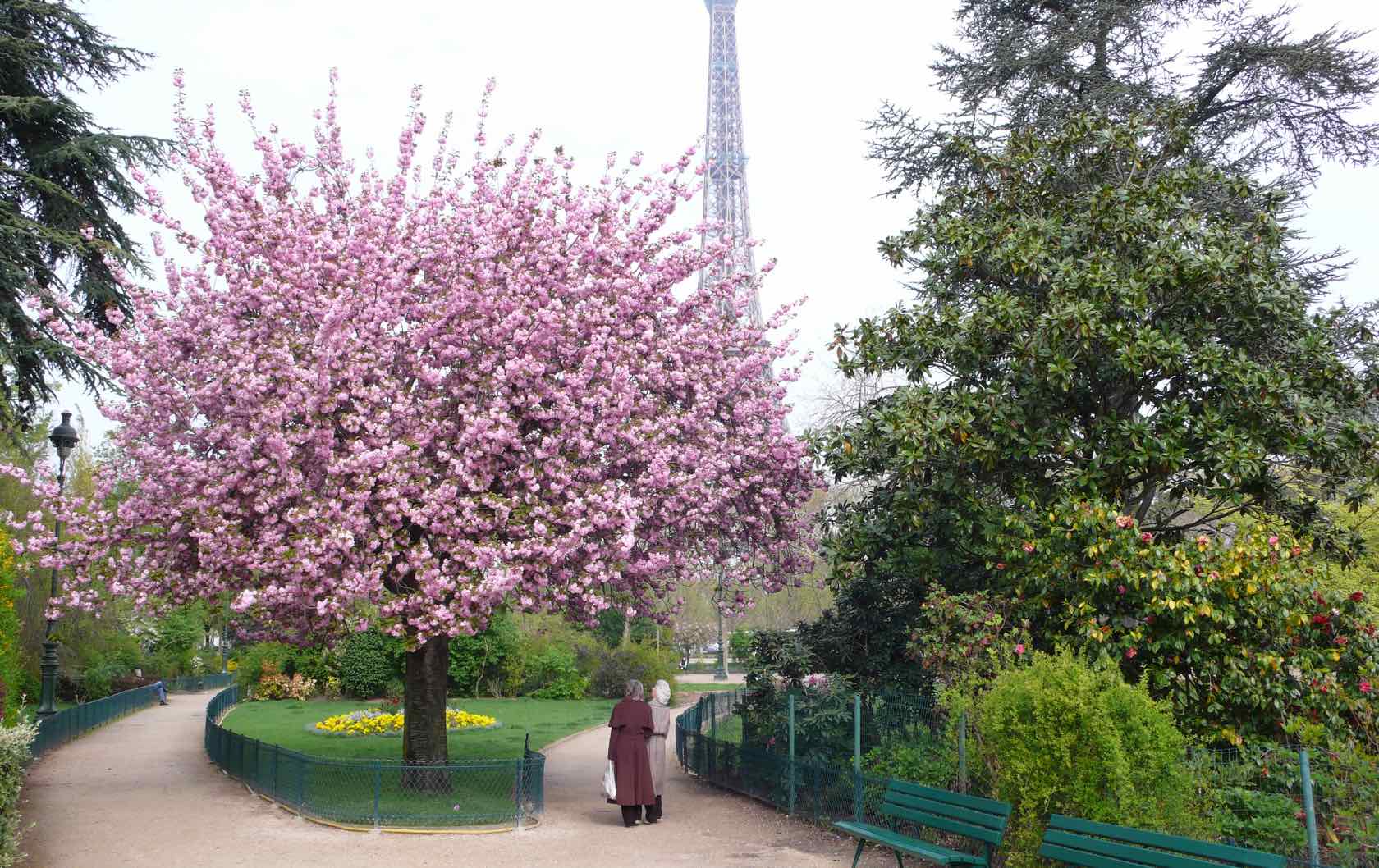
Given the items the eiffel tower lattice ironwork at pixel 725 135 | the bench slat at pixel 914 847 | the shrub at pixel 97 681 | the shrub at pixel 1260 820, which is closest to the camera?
the shrub at pixel 1260 820

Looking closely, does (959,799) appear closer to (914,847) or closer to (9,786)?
(914,847)

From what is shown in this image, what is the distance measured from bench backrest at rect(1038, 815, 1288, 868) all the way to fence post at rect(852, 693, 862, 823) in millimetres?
3764

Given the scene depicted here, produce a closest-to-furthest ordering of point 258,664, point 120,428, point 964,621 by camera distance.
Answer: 1. point 964,621
2. point 120,428
3. point 258,664

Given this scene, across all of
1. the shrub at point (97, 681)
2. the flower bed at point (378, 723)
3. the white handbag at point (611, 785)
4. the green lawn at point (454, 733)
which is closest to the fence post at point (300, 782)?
the green lawn at point (454, 733)

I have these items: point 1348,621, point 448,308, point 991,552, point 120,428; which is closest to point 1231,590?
point 1348,621

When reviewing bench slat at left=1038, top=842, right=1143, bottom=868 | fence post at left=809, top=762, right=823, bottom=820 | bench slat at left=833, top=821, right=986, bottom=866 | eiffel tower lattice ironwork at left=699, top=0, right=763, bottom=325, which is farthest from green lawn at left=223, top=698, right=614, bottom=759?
eiffel tower lattice ironwork at left=699, top=0, right=763, bottom=325

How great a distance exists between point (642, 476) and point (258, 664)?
23463mm

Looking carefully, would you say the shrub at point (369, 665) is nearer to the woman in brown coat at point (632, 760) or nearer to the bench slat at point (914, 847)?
the woman in brown coat at point (632, 760)

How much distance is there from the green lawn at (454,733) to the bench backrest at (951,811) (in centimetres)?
887

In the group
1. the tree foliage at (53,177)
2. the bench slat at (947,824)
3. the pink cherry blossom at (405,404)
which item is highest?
the tree foliage at (53,177)

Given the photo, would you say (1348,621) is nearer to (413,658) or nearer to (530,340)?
(530,340)

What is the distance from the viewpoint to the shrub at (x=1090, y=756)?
826 centimetres

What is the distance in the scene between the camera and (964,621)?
38.2 ft

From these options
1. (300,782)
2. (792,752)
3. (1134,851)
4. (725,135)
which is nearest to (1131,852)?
(1134,851)
